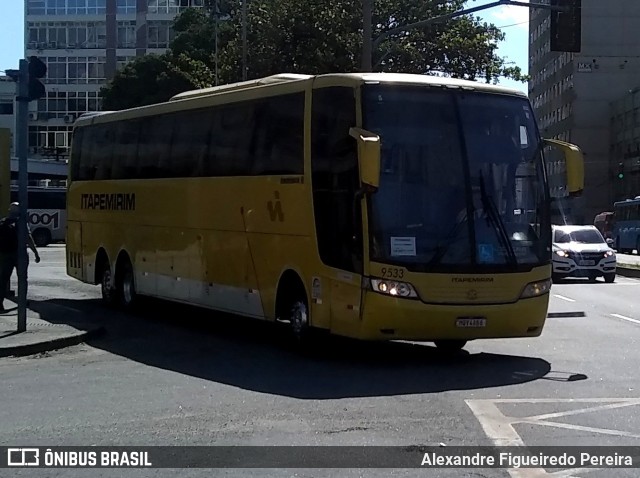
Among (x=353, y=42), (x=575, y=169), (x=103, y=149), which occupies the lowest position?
(x=575, y=169)

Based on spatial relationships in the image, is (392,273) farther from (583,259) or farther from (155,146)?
(583,259)

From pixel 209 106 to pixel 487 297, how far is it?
602 centimetres

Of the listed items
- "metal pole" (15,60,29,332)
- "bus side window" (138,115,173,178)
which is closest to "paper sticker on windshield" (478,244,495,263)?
"metal pole" (15,60,29,332)

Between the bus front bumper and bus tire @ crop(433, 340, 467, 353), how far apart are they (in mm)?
1403

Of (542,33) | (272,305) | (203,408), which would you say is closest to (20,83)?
(272,305)

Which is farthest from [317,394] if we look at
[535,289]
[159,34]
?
[159,34]

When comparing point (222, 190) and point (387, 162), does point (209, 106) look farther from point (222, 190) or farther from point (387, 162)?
point (387, 162)

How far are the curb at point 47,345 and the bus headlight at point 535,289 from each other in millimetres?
6330

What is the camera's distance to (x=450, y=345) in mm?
14641

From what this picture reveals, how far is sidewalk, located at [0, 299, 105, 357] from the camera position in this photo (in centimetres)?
1451

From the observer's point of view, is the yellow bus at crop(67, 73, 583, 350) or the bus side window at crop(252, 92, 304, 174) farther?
the bus side window at crop(252, 92, 304, 174)

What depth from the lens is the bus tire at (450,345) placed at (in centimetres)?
1452

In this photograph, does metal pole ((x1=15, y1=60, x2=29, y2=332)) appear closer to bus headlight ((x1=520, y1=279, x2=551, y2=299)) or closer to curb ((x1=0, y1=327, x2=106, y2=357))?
curb ((x1=0, y1=327, x2=106, y2=357))

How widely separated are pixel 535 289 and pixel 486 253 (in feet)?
2.89
